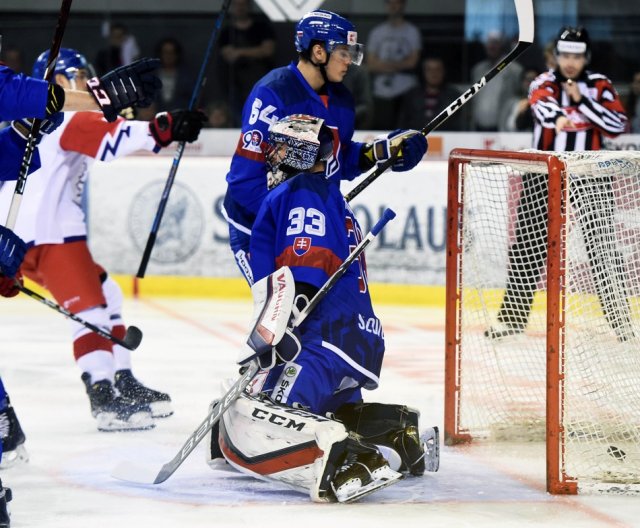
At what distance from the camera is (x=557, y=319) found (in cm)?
342

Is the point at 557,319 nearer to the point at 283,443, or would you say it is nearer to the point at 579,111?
the point at 283,443

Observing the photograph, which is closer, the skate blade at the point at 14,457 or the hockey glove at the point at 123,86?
the hockey glove at the point at 123,86

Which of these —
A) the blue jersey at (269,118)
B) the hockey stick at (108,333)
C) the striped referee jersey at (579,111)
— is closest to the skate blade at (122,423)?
the hockey stick at (108,333)

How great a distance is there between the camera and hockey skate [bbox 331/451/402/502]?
3.25m

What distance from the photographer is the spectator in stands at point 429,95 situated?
7.95 metres

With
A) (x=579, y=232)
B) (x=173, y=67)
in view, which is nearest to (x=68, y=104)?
(x=579, y=232)

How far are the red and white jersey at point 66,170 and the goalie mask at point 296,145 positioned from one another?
0.89 meters

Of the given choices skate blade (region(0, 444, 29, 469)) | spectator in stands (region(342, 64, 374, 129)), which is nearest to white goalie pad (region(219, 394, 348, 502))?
skate blade (region(0, 444, 29, 469))

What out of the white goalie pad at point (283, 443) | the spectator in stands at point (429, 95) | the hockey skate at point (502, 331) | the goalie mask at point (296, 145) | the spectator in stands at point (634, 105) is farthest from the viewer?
the spectator in stands at point (429, 95)

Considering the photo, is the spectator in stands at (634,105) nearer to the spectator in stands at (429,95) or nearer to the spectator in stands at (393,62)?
the spectator in stands at (429,95)

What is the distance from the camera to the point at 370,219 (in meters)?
7.22

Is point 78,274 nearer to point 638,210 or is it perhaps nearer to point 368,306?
point 368,306

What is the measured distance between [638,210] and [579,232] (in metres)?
0.47

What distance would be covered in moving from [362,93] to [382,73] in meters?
0.18
